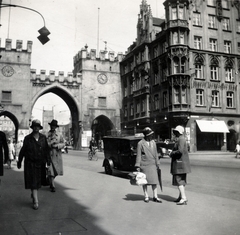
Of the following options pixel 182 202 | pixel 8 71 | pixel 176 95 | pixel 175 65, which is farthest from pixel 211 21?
pixel 182 202

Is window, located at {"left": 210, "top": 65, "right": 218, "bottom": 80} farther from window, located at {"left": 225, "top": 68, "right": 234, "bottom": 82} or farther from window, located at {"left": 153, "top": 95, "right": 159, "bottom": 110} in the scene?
window, located at {"left": 153, "top": 95, "right": 159, "bottom": 110}

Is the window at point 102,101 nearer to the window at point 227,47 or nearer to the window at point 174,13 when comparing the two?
the window at point 174,13

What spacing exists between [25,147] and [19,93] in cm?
3862

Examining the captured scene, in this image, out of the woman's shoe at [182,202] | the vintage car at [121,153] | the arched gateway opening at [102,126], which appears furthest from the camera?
the arched gateway opening at [102,126]

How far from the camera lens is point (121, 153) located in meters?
11.5

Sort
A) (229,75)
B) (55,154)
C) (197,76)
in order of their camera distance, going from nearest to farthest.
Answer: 1. (55,154)
2. (197,76)
3. (229,75)

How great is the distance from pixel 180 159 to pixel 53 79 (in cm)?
3998

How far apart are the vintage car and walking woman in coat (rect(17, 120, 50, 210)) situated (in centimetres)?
500

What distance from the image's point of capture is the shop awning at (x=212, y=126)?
3155 cm

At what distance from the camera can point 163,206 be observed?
6.27 meters

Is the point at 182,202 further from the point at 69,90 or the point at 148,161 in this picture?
the point at 69,90

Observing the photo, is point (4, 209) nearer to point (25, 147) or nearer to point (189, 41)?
point (25, 147)

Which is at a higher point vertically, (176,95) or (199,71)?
(199,71)

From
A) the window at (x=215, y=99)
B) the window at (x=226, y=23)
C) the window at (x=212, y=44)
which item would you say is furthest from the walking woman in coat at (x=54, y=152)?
the window at (x=212, y=44)
